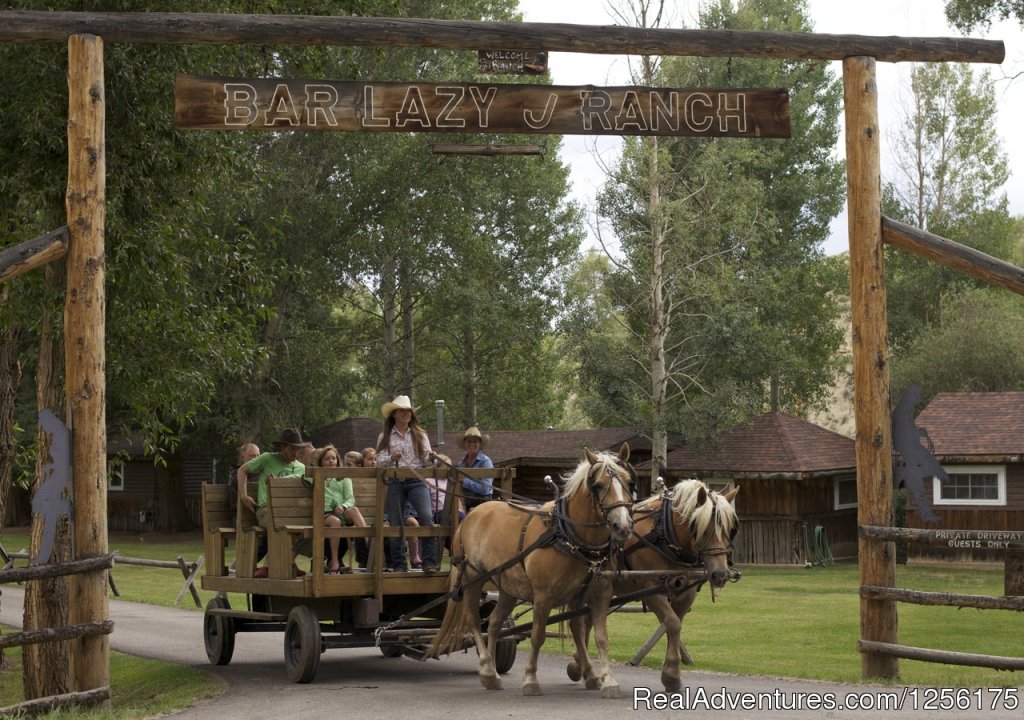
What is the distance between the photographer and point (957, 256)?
11.7m

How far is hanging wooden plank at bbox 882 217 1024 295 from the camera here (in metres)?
11.5

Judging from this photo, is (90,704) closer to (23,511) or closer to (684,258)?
(684,258)

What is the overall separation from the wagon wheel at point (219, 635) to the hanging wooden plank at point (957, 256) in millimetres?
7815

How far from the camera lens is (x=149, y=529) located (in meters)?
50.9

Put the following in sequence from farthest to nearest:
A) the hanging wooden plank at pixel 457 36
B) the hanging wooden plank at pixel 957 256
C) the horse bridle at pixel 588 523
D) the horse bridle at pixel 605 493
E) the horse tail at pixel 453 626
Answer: the horse tail at pixel 453 626 → the hanging wooden plank at pixel 957 256 → the hanging wooden plank at pixel 457 36 → the horse bridle at pixel 588 523 → the horse bridle at pixel 605 493

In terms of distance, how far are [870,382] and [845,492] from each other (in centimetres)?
2751

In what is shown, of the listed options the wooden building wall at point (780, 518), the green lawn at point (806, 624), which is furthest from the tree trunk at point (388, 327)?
the wooden building wall at point (780, 518)

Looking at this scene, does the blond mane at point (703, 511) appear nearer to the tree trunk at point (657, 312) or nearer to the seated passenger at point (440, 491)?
the seated passenger at point (440, 491)

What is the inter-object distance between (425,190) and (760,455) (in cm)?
1192

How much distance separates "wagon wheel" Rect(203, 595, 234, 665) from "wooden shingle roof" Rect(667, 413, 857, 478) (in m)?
23.0

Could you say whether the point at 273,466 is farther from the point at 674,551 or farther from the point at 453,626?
the point at 674,551

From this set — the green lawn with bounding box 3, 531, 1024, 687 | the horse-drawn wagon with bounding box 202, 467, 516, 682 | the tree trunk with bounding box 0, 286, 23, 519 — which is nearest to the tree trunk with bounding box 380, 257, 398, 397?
the green lawn with bounding box 3, 531, 1024, 687

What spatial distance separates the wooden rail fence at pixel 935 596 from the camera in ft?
36.9

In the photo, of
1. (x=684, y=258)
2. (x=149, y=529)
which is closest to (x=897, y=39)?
(x=684, y=258)
